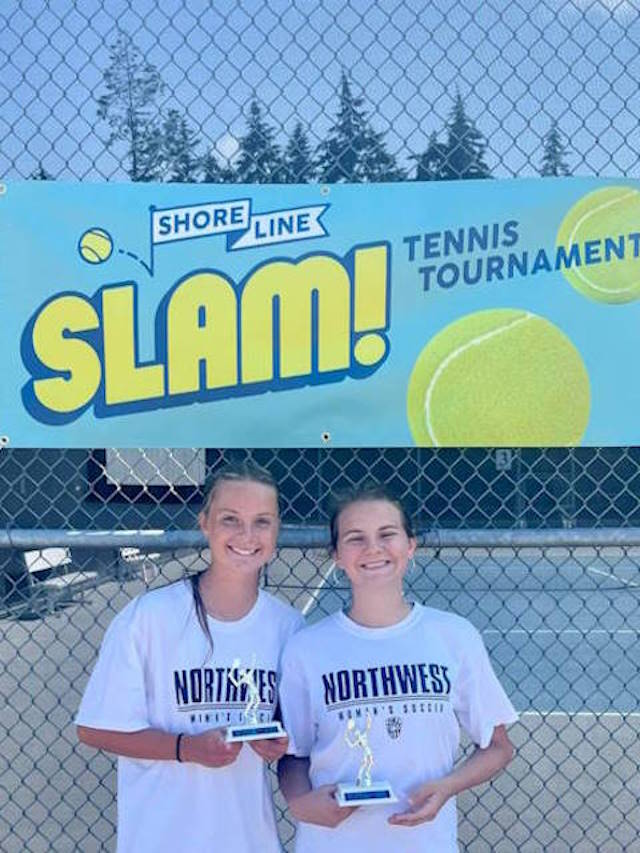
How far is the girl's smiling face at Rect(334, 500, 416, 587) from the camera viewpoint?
2.22 meters

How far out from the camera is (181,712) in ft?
7.28

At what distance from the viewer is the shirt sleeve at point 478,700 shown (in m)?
2.20

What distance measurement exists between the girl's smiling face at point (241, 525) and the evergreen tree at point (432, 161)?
1343 mm

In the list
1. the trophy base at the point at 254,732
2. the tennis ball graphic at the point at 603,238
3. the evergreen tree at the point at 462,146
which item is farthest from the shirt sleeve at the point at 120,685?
the evergreen tree at the point at 462,146

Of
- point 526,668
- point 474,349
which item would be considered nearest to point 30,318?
point 474,349

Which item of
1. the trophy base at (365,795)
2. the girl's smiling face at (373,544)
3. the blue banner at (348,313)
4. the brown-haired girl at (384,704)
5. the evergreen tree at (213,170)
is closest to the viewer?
the trophy base at (365,795)

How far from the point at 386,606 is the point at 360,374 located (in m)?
0.92

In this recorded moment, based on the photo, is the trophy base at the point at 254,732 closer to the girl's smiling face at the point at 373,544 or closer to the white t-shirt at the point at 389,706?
the white t-shirt at the point at 389,706

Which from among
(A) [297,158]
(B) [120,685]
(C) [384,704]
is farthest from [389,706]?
(A) [297,158]

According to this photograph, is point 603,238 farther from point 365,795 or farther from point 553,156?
point 365,795

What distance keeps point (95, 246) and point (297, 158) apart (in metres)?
0.70

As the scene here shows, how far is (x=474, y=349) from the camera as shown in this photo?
2.97 metres

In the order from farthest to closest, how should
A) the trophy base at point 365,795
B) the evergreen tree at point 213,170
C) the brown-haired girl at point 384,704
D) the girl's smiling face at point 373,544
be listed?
the evergreen tree at point 213,170 → the girl's smiling face at point 373,544 → the brown-haired girl at point 384,704 → the trophy base at point 365,795

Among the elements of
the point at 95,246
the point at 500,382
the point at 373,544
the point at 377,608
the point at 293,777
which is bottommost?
the point at 293,777
